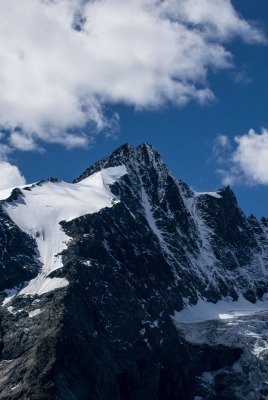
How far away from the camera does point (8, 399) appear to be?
16300 centimetres

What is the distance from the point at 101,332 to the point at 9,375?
32.0 metres

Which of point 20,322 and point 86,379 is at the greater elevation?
point 20,322

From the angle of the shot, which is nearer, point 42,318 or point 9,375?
point 9,375

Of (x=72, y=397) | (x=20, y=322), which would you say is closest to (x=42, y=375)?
(x=72, y=397)

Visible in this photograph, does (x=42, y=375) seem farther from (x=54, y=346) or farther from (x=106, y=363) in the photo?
(x=106, y=363)

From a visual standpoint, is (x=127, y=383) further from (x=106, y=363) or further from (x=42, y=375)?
(x=42, y=375)

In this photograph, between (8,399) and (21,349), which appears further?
(21,349)

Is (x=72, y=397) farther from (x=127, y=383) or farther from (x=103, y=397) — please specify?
(x=127, y=383)

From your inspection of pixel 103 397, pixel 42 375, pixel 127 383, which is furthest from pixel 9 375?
pixel 127 383

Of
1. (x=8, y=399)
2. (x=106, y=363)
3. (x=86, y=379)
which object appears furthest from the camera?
(x=106, y=363)

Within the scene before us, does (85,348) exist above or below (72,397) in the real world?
above

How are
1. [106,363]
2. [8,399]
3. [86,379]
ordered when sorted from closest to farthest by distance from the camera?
[8,399]
[86,379]
[106,363]

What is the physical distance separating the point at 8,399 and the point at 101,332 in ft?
133

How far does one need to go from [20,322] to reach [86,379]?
2863 centimetres
